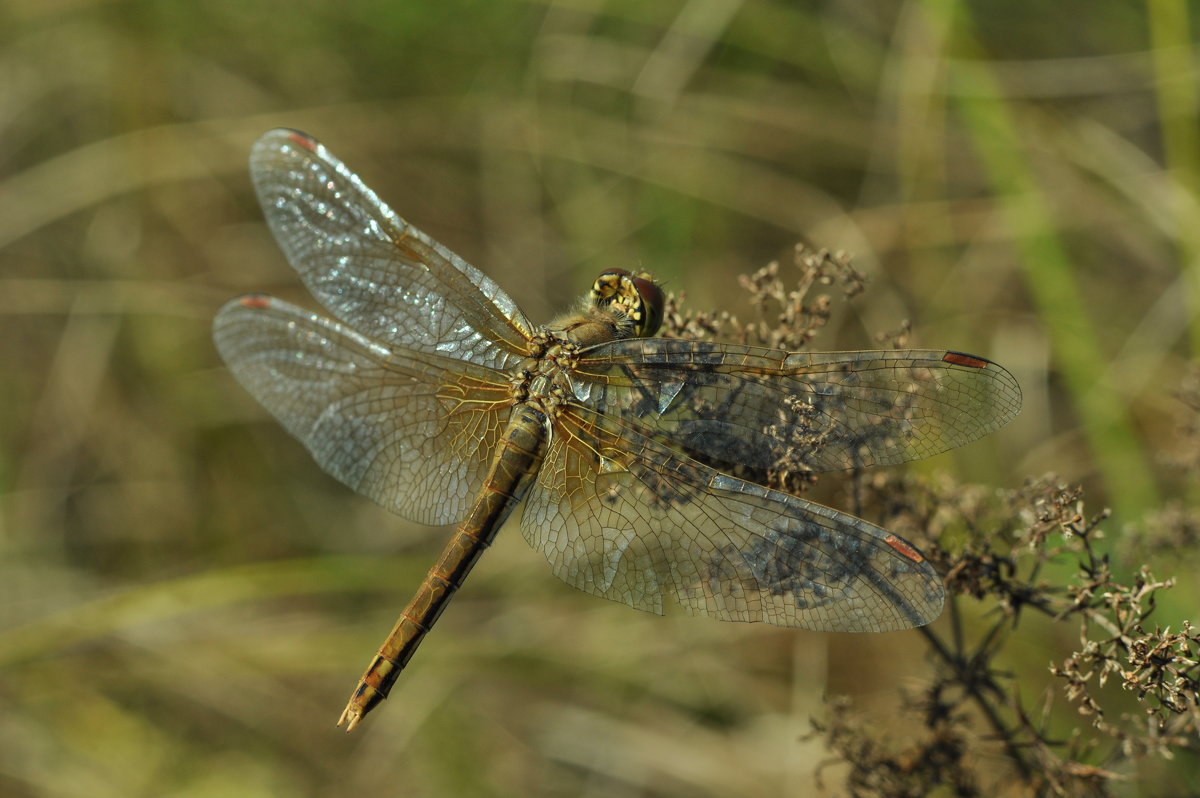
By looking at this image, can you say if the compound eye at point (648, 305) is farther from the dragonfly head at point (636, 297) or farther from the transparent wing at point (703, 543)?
the transparent wing at point (703, 543)

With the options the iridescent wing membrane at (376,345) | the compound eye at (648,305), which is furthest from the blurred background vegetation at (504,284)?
the iridescent wing membrane at (376,345)

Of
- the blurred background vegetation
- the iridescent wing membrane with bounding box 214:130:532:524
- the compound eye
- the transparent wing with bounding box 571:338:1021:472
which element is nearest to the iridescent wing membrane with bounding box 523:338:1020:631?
the transparent wing with bounding box 571:338:1021:472

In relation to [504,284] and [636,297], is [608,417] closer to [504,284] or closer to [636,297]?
[636,297]

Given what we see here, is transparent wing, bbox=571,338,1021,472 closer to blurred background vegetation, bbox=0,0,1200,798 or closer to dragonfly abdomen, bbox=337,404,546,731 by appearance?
dragonfly abdomen, bbox=337,404,546,731

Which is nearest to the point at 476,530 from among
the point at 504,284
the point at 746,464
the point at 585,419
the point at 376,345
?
the point at 585,419

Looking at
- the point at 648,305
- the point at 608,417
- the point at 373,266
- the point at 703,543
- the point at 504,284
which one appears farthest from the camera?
the point at 504,284

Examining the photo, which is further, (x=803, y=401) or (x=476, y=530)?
(x=476, y=530)

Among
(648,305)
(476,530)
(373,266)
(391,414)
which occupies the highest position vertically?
(648,305)
